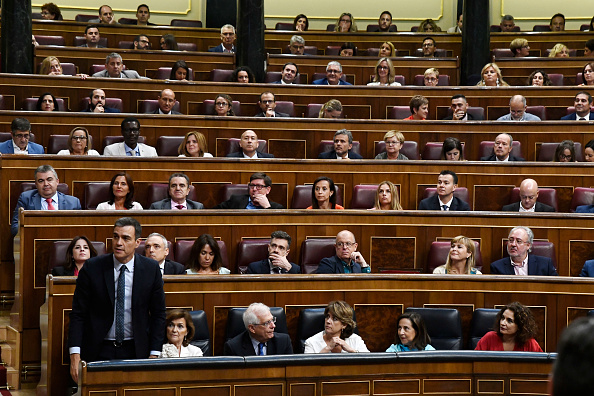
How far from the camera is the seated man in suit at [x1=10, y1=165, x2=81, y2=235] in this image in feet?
12.5

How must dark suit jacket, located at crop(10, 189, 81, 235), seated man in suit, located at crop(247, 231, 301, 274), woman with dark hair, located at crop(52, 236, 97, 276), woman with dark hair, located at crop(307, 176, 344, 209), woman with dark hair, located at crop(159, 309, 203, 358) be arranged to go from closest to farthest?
woman with dark hair, located at crop(159, 309, 203, 358) < woman with dark hair, located at crop(52, 236, 97, 276) < seated man in suit, located at crop(247, 231, 301, 274) < dark suit jacket, located at crop(10, 189, 81, 235) < woman with dark hair, located at crop(307, 176, 344, 209)

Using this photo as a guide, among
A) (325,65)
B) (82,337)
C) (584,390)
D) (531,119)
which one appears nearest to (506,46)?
(325,65)

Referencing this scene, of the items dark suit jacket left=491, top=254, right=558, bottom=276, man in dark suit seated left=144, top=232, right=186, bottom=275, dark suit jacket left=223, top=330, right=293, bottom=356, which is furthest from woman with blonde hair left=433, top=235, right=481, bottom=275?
man in dark suit seated left=144, top=232, right=186, bottom=275

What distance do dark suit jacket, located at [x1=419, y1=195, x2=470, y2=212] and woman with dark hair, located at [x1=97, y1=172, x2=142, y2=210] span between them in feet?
4.53

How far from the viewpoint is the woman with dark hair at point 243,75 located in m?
5.80

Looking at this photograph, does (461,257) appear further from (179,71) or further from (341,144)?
(179,71)

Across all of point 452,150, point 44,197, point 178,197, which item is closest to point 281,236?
point 178,197

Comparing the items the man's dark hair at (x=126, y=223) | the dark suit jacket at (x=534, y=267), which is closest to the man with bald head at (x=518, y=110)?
the dark suit jacket at (x=534, y=267)

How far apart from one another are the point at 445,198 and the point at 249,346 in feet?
5.23

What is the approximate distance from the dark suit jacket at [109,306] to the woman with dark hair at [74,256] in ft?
1.88

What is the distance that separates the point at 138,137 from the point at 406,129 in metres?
1.59

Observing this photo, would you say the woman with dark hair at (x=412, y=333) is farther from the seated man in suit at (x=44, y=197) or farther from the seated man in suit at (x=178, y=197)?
the seated man in suit at (x=44, y=197)

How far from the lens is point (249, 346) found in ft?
9.98

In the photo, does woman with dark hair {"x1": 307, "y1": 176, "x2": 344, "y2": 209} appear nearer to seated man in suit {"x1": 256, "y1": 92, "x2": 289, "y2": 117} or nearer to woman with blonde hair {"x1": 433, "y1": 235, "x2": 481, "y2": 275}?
woman with blonde hair {"x1": 433, "y1": 235, "x2": 481, "y2": 275}
